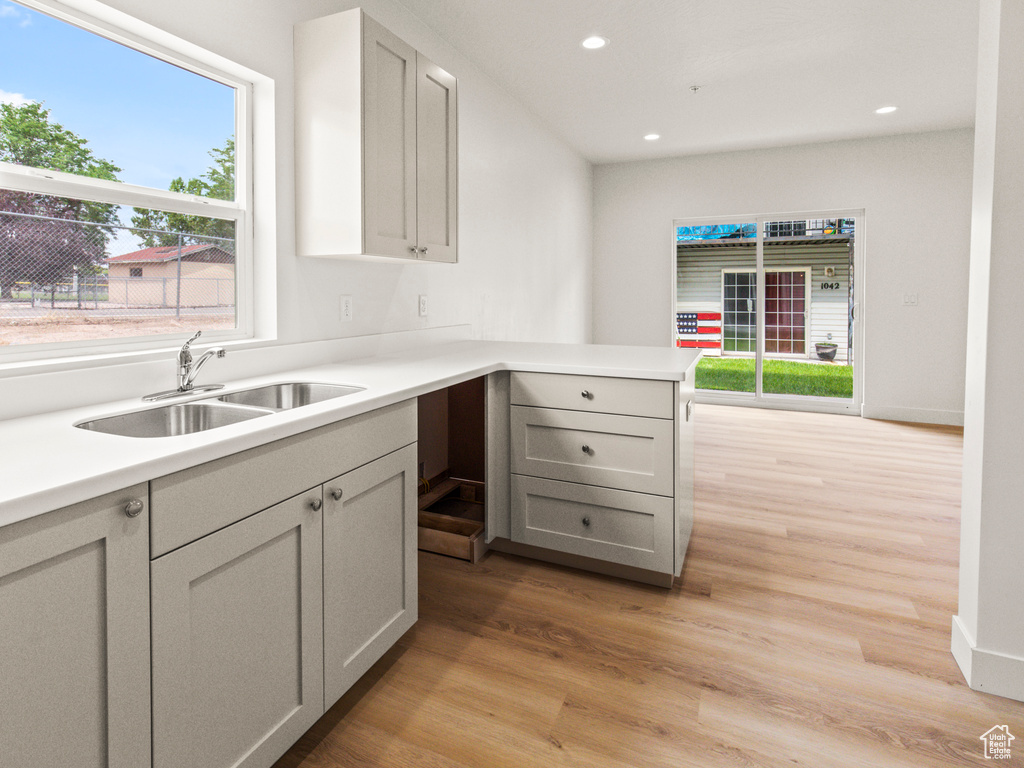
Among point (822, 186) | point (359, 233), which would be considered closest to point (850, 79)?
point (822, 186)

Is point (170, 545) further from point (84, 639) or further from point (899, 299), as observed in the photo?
point (899, 299)

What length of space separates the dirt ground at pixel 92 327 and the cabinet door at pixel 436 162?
889mm

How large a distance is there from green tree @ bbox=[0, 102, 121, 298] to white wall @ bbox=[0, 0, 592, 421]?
357 mm

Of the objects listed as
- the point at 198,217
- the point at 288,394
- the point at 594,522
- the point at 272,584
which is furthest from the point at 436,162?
the point at 272,584

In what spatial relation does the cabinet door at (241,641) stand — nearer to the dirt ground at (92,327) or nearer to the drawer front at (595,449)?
the dirt ground at (92,327)

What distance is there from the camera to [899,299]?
520 cm

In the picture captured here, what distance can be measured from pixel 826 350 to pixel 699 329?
1213 mm

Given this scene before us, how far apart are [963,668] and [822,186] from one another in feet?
15.8

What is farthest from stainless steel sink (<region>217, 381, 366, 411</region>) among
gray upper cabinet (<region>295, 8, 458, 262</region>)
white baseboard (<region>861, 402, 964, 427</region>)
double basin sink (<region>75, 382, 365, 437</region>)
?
white baseboard (<region>861, 402, 964, 427</region>)

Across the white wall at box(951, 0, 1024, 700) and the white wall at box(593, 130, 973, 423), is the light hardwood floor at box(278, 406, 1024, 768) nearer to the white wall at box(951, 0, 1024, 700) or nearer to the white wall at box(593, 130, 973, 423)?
the white wall at box(951, 0, 1024, 700)

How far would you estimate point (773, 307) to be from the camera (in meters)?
5.86

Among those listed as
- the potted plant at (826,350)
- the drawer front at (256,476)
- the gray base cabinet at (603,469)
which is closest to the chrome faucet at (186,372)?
the drawer front at (256,476)

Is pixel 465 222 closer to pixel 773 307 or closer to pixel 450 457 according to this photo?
pixel 450 457

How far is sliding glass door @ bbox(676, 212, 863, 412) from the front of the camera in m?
5.55
